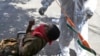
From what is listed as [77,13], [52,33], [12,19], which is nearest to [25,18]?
[12,19]

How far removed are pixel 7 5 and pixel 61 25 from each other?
1838 millimetres

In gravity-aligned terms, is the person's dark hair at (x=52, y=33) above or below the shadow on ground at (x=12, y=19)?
above

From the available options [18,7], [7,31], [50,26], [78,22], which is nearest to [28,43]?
[50,26]

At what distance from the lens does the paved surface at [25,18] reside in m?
A: 3.19

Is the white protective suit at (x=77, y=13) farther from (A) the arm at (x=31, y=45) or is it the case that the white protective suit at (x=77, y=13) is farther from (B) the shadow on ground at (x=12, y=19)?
(B) the shadow on ground at (x=12, y=19)

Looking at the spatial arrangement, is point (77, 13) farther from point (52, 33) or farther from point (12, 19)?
point (12, 19)

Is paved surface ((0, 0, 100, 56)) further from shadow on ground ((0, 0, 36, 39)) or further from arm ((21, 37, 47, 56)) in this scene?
arm ((21, 37, 47, 56))

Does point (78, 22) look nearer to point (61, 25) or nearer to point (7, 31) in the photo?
point (61, 25)

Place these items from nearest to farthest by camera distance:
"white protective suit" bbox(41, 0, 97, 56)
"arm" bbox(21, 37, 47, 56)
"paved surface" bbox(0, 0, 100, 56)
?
1. "arm" bbox(21, 37, 47, 56)
2. "white protective suit" bbox(41, 0, 97, 56)
3. "paved surface" bbox(0, 0, 100, 56)

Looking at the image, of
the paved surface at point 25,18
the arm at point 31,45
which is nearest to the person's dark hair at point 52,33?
the arm at point 31,45

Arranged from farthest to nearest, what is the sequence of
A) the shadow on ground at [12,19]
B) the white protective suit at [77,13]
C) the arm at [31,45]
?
the shadow on ground at [12,19] → the white protective suit at [77,13] → the arm at [31,45]

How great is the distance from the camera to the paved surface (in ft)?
10.5

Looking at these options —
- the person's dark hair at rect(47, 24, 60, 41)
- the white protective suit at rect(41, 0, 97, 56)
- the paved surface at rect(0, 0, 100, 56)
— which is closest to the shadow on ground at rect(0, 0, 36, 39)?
the paved surface at rect(0, 0, 100, 56)

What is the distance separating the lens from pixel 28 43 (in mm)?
1658
